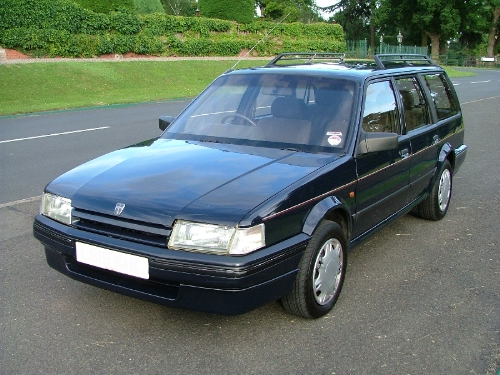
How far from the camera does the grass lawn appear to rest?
2022 centimetres

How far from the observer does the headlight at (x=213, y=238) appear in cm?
321

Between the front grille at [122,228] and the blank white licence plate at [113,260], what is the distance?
96 millimetres


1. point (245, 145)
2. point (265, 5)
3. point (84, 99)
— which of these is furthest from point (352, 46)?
point (245, 145)

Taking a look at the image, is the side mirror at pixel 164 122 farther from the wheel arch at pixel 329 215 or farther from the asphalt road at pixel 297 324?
the wheel arch at pixel 329 215

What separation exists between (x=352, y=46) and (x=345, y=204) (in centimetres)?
5673

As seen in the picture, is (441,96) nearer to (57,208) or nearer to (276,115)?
(276,115)

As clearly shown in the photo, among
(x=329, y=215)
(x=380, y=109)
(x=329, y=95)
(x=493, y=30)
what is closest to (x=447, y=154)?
(x=380, y=109)

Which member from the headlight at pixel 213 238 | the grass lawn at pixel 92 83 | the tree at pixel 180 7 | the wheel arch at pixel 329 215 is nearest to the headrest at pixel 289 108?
the wheel arch at pixel 329 215

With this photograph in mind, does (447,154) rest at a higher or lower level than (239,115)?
lower

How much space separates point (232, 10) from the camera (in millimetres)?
39281

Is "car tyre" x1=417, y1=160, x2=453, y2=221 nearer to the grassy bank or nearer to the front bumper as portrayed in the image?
the front bumper

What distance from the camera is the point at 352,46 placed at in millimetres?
58156

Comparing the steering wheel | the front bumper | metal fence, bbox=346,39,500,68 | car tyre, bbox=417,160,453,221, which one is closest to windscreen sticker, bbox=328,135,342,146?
the steering wheel

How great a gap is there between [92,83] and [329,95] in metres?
21.9
